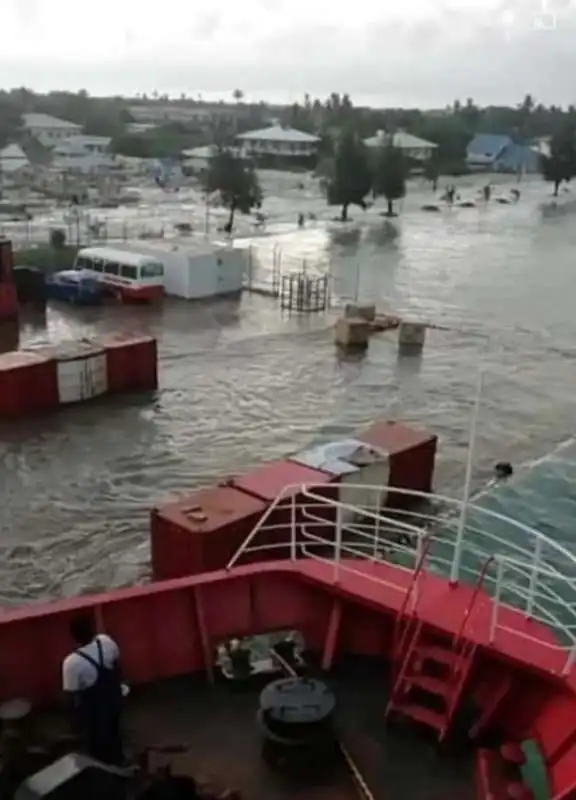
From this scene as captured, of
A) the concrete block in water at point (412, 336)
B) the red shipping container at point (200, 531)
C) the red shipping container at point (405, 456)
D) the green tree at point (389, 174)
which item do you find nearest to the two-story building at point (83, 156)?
→ the green tree at point (389, 174)

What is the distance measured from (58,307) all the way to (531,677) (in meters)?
35.3

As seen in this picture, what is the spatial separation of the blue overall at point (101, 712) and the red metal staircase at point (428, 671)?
2.28m

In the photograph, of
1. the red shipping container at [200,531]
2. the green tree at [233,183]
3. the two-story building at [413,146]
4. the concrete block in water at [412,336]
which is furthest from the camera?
the two-story building at [413,146]

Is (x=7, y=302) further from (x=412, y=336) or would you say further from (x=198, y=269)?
(x=412, y=336)

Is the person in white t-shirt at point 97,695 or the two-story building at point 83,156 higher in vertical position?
the person in white t-shirt at point 97,695

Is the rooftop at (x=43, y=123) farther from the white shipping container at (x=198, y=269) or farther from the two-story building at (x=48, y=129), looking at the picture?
the white shipping container at (x=198, y=269)

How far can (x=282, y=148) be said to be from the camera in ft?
453

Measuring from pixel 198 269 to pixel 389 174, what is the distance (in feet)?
124

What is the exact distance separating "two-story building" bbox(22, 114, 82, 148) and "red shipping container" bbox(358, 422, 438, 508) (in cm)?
13282

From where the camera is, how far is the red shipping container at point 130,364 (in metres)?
27.3

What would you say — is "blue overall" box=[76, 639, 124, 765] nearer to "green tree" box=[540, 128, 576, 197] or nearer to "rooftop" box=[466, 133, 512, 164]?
"green tree" box=[540, 128, 576, 197]

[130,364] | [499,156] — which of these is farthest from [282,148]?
[130,364]

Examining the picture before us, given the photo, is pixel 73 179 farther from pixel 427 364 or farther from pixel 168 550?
pixel 168 550

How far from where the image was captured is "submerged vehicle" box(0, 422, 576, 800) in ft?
23.2
